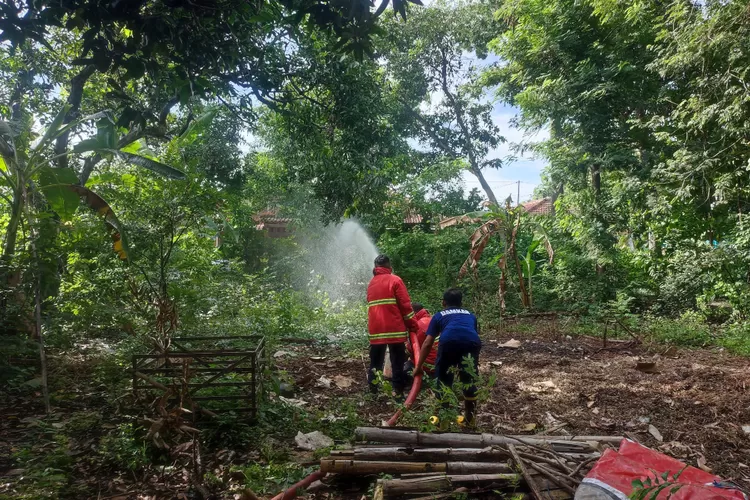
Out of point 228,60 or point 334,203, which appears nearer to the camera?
point 228,60

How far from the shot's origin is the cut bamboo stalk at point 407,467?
10.8 ft

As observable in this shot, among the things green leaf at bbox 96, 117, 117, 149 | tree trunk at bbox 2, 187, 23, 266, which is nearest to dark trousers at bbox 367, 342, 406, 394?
green leaf at bbox 96, 117, 117, 149

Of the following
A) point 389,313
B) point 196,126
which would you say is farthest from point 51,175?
point 389,313

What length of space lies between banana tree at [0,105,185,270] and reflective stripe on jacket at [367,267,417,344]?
2702 millimetres

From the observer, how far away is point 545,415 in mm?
5219

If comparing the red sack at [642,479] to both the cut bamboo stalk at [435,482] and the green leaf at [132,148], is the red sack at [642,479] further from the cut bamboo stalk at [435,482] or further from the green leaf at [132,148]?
the green leaf at [132,148]

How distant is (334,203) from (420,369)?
13.6ft

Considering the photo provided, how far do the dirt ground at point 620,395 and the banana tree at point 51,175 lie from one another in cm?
312

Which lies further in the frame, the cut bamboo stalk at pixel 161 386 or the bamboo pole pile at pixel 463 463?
the cut bamboo stalk at pixel 161 386

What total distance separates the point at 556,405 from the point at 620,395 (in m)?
0.94

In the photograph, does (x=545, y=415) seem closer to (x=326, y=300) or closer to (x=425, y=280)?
(x=326, y=300)

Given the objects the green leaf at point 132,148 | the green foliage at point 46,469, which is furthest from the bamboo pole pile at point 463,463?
the green leaf at point 132,148

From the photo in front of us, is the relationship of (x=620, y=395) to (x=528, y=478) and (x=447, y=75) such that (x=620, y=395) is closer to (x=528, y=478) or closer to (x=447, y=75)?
(x=528, y=478)

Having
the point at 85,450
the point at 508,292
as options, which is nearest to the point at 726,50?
the point at 508,292
